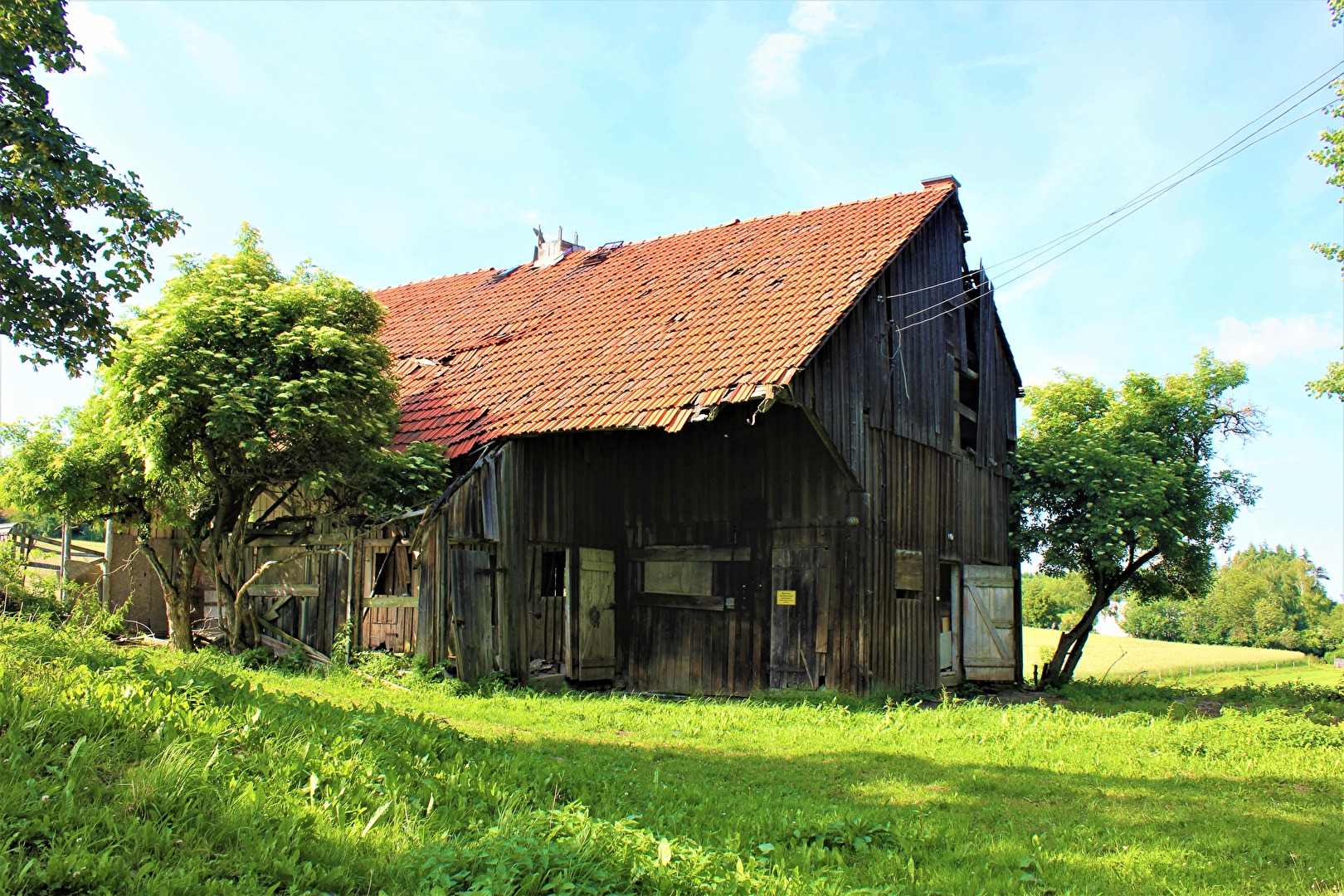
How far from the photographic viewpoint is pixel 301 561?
46.7 ft

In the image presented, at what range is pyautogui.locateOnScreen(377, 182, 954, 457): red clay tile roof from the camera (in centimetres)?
1288

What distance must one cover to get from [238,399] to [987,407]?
13.0 m

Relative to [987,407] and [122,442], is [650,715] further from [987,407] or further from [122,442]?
[987,407]

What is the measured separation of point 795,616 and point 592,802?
7.58 metres

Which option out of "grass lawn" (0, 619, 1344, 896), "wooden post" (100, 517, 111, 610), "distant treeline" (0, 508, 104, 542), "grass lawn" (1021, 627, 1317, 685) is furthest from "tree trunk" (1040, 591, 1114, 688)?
"distant treeline" (0, 508, 104, 542)

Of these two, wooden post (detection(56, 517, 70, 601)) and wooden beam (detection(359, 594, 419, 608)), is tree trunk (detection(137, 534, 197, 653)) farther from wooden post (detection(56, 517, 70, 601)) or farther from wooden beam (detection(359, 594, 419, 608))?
wooden beam (detection(359, 594, 419, 608))

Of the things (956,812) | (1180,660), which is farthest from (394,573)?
(1180,660)

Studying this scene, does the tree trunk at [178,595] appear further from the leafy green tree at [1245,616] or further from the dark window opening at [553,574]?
the leafy green tree at [1245,616]

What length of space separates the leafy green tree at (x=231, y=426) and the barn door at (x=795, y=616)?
5.01 meters

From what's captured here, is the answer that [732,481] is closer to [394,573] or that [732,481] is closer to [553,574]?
[553,574]

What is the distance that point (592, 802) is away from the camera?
249 inches

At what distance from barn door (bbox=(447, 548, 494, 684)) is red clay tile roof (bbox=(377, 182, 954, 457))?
1.69 metres

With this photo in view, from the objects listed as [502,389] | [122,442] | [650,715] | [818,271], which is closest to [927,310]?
[818,271]

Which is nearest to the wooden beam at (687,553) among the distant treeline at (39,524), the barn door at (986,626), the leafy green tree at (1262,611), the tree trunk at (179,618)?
the barn door at (986,626)
